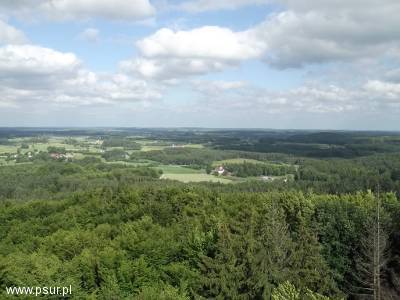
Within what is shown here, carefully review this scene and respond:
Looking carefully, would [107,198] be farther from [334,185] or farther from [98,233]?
[334,185]

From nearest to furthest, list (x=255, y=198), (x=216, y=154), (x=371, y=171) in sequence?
(x=255, y=198) → (x=371, y=171) → (x=216, y=154)

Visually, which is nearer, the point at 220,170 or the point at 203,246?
the point at 203,246

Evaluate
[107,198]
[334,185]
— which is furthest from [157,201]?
[334,185]

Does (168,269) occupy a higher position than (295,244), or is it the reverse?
(295,244)

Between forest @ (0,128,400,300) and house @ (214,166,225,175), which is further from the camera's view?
house @ (214,166,225,175)

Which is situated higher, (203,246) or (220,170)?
(203,246)

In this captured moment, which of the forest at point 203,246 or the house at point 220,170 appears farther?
the house at point 220,170

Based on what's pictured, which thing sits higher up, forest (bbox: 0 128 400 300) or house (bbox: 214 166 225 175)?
forest (bbox: 0 128 400 300)

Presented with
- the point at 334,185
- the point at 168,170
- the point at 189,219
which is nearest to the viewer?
the point at 189,219

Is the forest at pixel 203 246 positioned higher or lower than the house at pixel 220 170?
higher

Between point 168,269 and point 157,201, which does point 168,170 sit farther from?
Result: point 168,269

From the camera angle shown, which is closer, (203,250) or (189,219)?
(203,250)
